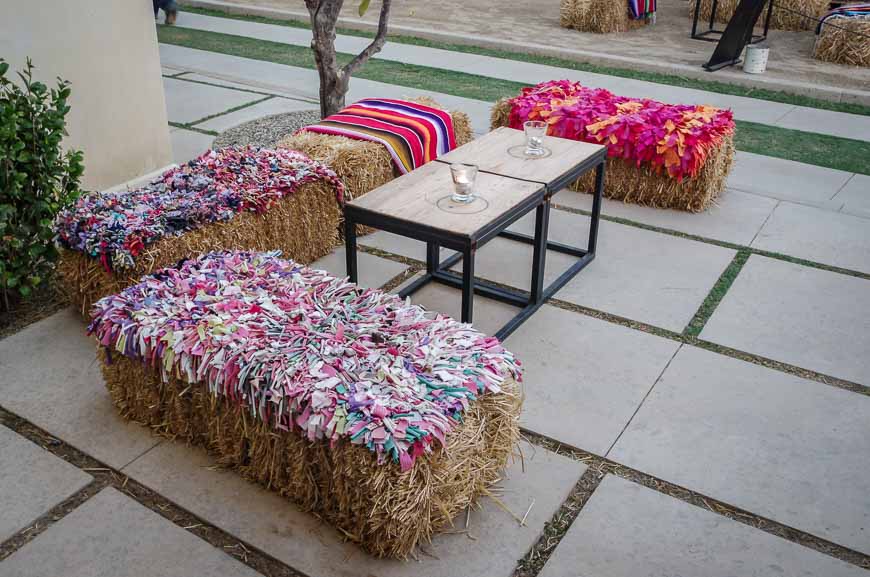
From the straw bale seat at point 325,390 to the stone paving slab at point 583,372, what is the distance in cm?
43

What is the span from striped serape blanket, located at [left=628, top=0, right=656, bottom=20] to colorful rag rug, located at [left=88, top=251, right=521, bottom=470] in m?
8.14

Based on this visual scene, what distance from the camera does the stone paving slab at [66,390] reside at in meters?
2.99

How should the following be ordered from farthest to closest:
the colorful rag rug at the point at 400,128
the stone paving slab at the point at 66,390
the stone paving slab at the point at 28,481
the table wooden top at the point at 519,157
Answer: the colorful rag rug at the point at 400,128
the table wooden top at the point at 519,157
the stone paving slab at the point at 66,390
the stone paving slab at the point at 28,481

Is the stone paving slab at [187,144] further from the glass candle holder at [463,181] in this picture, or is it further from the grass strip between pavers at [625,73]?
the grass strip between pavers at [625,73]

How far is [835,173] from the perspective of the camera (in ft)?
18.6

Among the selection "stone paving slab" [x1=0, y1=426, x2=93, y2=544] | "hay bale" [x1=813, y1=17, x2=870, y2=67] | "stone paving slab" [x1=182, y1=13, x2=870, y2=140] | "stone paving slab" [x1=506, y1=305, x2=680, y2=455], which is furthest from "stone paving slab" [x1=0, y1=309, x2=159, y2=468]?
"hay bale" [x1=813, y1=17, x2=870, y2=67]

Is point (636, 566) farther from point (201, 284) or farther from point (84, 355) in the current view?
point (84, 355)

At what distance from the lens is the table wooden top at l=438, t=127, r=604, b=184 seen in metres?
3.92

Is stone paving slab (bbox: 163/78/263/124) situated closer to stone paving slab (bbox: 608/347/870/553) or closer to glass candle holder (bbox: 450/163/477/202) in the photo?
glass candle holder (bbox: 450/163/477/202)

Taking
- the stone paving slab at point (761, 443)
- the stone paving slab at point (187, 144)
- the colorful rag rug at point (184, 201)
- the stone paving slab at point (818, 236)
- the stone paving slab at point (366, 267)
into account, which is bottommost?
the stone paving slab at point (761, 443)

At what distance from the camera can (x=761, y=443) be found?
303 centimetres

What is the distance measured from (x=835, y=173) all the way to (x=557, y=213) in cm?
219

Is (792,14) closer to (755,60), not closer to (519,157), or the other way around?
(755,60)

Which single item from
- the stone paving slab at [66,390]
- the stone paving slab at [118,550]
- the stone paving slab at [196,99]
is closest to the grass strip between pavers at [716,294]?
the stone paving slab at [118,550]
